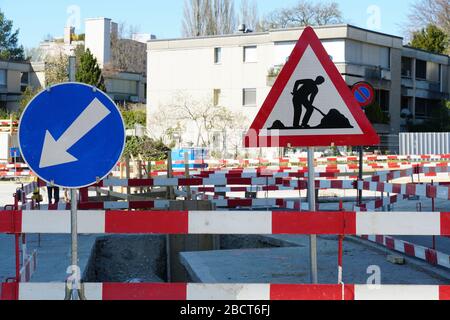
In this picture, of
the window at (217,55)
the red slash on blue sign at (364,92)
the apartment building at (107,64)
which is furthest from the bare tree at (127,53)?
the red slash on blue sign at (364,92)

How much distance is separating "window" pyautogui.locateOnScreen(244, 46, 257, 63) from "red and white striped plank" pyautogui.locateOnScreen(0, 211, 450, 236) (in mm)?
49397

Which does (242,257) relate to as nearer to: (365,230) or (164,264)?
Answer: (164,264)

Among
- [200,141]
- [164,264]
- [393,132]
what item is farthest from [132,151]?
[164,264]

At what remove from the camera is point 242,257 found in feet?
34.3

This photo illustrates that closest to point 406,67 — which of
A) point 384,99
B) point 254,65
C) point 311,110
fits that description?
point 384,99

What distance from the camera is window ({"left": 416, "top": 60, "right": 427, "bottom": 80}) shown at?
6325 cm

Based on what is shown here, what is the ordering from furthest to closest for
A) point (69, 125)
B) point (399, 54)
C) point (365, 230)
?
point (399, 54), point (365, 230), point (69, 125)

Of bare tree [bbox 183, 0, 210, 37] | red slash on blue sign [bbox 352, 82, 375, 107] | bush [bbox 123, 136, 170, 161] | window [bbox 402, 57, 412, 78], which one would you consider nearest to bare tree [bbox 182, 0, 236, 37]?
bare tree [bbox 183, 0, 210, 37]

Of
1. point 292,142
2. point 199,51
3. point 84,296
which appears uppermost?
point 199,51

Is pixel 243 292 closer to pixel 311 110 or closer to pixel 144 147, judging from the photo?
pixel 311 110

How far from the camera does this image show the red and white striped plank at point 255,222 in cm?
591

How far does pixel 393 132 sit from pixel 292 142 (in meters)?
52.9

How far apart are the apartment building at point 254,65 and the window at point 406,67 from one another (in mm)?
118

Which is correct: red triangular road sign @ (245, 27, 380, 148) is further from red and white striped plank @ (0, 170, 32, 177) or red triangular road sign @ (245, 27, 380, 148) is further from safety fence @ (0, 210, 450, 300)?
red and white striped plank @ (0, 170, 32, 177)
